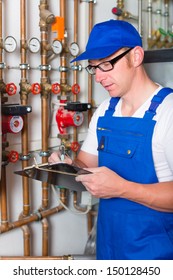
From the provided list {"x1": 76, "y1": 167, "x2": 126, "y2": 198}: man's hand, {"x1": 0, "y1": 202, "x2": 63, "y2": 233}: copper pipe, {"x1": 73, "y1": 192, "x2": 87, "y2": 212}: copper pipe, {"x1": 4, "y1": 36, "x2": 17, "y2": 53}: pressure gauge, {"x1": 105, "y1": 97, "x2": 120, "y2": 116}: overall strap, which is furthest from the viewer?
{"x1": 73, "y1": 192, "x2": 87, "y2": 212}: copper pipe

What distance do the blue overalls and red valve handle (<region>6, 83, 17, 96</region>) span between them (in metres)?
0.38

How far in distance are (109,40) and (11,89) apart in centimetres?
45

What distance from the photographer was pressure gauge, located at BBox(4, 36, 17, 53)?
133 cm

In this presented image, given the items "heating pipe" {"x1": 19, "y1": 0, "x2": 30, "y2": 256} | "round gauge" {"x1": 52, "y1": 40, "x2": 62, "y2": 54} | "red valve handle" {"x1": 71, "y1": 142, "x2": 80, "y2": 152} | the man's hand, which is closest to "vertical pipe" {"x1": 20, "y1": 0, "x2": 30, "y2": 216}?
"heating pipe" {"x1": 19, "y1": 0, "x2": 30, "y2": 256}

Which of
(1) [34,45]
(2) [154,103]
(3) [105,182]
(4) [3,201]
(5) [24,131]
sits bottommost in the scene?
(4) [3,201]

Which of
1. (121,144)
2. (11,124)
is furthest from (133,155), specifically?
(11,124)

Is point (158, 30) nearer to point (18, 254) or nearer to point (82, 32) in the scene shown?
point (82, 32)

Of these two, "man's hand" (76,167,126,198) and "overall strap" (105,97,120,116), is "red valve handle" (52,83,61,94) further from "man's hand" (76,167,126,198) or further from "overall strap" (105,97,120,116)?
"man's hand" (76,167,126,198)

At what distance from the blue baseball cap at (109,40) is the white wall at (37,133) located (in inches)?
16.5

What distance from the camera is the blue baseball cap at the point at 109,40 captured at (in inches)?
42.4

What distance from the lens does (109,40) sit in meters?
1.09

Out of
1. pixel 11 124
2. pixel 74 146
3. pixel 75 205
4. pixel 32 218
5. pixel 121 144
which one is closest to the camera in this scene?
pixel 121 144

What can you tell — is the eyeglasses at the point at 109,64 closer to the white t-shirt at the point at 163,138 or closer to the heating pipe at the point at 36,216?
the white t-shirt at the point at 163,138

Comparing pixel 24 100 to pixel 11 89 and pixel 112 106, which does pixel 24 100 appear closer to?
pixel 11 89
